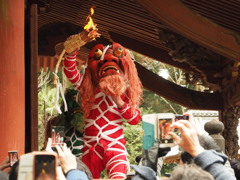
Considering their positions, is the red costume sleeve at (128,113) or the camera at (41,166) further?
the red costume sleeve at (128,113)

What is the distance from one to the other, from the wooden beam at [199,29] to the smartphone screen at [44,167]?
3.33 m

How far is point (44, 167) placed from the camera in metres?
1.53

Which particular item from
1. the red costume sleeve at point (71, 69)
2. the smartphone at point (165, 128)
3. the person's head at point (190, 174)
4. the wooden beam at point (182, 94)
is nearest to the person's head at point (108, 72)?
the red costume sleeve at point (71, 69)

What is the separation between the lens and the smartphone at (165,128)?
85.7 inches

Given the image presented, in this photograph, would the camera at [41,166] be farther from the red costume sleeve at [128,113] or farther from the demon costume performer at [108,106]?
the red costume sleeve at [128,113]

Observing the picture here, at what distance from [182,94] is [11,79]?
3.66m

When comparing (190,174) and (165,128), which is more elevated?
(165,128)

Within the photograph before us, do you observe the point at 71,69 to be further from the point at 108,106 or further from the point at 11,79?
the point at 11,79

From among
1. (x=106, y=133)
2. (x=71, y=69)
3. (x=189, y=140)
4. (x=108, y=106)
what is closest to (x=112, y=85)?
(x=108, y=106)

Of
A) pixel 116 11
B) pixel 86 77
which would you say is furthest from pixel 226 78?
pixel 86 77

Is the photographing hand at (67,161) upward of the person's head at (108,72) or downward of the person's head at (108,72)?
downward

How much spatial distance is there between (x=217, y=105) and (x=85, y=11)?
6.43ft

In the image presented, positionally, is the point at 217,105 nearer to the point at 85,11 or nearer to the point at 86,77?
the point at 85,11

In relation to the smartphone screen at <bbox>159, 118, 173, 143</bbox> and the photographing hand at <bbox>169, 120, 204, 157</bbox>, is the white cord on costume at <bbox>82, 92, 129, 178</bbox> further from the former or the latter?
the photographing hand at <bbox>169, 120, 204, 157</bbox>
